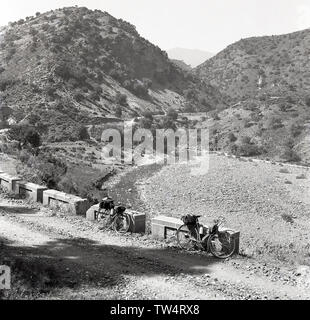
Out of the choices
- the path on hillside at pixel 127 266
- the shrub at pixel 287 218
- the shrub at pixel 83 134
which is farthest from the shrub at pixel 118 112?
the path on hillside at pixel 127 266

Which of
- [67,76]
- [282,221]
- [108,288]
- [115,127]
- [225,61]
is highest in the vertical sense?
[225,61]

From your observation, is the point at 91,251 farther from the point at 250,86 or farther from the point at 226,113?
the point at 250,86

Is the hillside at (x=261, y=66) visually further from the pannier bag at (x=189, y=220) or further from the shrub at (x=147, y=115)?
the pannier bag at (x=189, y=220)

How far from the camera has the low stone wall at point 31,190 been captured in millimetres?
16719

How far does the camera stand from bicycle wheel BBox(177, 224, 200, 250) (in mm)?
11883

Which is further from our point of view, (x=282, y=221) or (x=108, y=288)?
(x=282, y=221)

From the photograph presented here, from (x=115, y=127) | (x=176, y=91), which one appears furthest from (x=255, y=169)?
(x=176, y=91)

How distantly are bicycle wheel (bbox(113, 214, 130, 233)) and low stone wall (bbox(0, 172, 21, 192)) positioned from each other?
5916 millimetres

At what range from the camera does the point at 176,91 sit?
91125mm

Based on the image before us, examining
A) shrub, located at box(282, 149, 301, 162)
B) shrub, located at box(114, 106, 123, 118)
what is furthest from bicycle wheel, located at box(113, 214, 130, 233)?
shrub, located at box(114, 106, 123, 118)

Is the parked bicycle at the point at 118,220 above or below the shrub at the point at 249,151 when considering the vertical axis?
below

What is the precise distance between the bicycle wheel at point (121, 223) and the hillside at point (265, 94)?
39.6m
